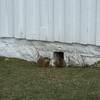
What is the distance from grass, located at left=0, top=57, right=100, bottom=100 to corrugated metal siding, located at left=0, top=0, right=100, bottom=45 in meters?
0.63

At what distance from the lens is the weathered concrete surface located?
817cm

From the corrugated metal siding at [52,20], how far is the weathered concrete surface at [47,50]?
0.41 ft

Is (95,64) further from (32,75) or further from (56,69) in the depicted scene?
(32,75)

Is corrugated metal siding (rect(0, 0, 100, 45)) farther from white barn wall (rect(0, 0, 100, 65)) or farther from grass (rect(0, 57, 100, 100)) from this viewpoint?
grass (rect(0, 57, 100, 100))

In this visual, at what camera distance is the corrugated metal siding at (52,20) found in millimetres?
7945

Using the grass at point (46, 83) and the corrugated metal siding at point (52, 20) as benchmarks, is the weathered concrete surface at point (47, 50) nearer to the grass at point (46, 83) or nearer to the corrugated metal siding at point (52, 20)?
the corrugated metal siding at point (52, 20)

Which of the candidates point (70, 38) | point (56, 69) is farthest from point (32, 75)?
point (70, 38)

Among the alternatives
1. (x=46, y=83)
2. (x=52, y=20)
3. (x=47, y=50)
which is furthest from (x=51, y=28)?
(x=46, y=83)

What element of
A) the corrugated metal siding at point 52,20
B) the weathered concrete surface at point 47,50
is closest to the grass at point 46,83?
the weathered concrete surface at point 47,50

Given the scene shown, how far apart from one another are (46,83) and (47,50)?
5.50 ft

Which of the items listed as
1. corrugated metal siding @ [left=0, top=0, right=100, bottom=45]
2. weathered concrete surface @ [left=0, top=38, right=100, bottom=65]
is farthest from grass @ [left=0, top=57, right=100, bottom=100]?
corrugated metal siding @ [left=0, top=0, right=100, bottom=45]

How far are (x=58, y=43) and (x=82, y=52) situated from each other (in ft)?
Result: 1.71

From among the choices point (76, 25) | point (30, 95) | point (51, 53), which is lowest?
point (30, 95)

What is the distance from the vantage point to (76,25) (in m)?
8.11
